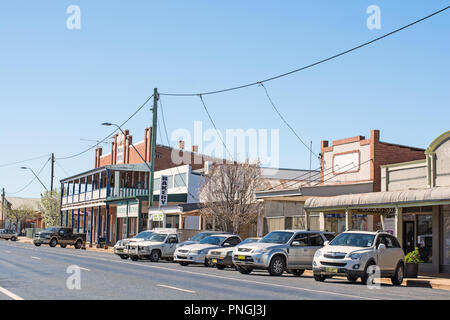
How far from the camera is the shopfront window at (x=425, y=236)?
1137 inches

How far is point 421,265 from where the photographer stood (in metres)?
29.2

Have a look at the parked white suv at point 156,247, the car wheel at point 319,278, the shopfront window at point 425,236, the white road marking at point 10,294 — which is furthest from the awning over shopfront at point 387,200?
the white road marking at point 10,294

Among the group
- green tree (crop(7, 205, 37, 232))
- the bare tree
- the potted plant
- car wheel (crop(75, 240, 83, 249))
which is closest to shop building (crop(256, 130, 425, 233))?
the bare tree

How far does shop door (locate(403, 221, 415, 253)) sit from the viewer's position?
98.3 ft

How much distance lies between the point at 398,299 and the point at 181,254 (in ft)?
51.2

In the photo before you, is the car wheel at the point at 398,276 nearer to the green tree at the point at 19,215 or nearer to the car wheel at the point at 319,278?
the car wheel at the point at 319,278

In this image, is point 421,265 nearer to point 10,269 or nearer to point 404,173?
point 404,173

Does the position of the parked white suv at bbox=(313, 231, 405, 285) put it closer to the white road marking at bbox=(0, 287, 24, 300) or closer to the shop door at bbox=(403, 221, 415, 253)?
the shop door at bbox=(403, 221, 415, 253)

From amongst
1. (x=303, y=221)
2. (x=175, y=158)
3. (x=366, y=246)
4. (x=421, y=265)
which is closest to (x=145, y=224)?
(x=175, y=158)

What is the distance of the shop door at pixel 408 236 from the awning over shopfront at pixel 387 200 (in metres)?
3.73

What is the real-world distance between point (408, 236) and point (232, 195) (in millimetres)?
15712

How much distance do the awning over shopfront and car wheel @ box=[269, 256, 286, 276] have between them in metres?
4.93

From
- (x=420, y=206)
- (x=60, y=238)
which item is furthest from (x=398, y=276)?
(x=60, y=238)

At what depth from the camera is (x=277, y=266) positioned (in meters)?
24.1
